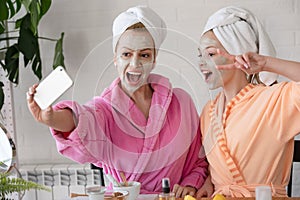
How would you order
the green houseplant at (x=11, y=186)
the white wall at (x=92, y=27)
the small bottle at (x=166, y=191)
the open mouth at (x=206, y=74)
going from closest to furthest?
the green houseplant at (x=11, y=186), the small bottle at (x=166, y=191), the open mouth at (x=206, y=74), the white wall at (x=92, y=27)

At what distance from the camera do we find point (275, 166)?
1749mm

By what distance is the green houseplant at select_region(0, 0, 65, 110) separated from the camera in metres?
A: 2.22

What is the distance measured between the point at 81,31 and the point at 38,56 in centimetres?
24

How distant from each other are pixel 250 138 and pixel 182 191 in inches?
Result: 10.9

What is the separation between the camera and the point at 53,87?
4.53 ft

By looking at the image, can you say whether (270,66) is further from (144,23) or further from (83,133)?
(83,133)

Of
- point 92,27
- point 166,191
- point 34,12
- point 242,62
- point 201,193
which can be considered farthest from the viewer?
point 92,27

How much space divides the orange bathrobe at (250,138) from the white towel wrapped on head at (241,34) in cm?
11

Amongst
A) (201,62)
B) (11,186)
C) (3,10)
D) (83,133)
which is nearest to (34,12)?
(3,10)

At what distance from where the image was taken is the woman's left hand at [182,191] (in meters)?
1.75

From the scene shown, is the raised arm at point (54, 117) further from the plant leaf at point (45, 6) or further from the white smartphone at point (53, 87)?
the plant leaf at point (45, 6)

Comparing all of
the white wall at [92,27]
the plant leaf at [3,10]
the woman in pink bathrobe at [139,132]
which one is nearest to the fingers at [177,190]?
the woman in pink bathrobe at [139,132]

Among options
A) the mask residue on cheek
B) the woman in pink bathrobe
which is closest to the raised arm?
the woman in pink bathrobe

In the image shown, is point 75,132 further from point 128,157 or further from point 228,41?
point 228,41
